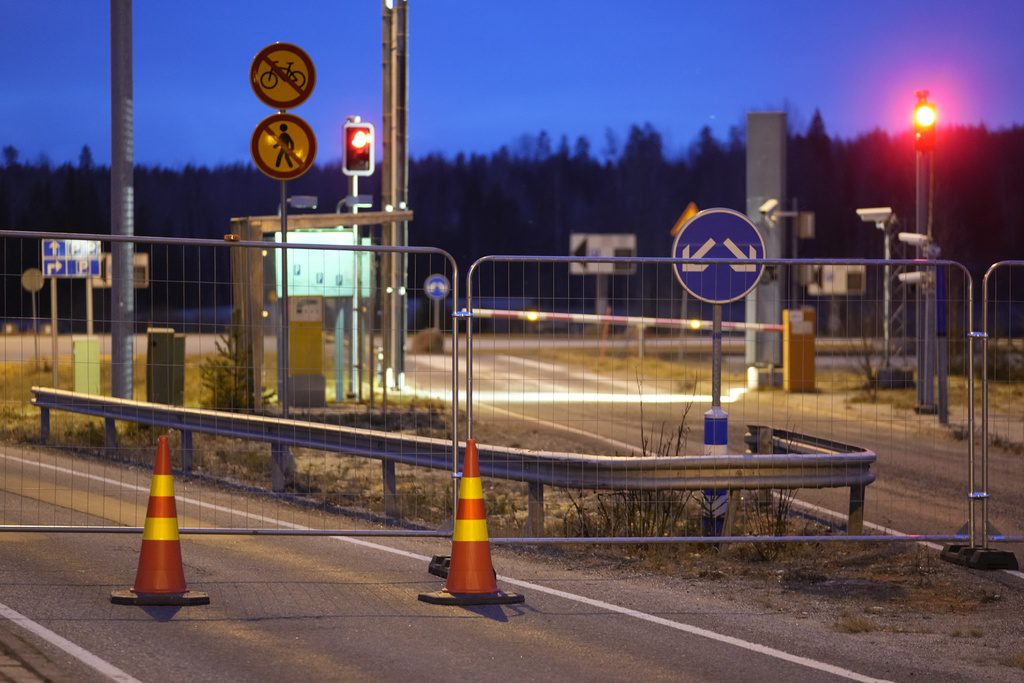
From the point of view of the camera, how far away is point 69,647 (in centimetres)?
683

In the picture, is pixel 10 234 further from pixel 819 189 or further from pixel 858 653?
pixel 819 189

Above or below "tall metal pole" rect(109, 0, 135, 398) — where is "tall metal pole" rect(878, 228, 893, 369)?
below

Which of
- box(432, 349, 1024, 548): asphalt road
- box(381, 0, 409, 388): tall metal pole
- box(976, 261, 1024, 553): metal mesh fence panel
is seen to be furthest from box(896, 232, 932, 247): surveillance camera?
box(381, 0, 409, 388): tall metal pole

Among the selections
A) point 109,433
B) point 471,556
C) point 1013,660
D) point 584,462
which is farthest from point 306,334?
point 1013,660

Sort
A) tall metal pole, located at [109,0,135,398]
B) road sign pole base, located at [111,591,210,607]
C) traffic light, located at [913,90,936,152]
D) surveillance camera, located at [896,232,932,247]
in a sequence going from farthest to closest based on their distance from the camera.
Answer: traffic light, located at [913,90,936,152]
surveillance camera, located at [896,232,932,247]
tall metal pole, located at [109,0,135,398]
road sign pole base, located at [111,591,210,607]

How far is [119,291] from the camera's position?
15.5 m

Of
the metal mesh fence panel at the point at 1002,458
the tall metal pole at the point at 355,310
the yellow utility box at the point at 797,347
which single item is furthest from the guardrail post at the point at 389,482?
the yellow utility box at the point at 797,347

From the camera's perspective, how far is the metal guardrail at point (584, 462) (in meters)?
9.70

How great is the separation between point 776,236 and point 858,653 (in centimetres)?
2383

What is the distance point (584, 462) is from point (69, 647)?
3980 mm

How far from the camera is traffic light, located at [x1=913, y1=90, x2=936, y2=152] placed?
2172 centimetres

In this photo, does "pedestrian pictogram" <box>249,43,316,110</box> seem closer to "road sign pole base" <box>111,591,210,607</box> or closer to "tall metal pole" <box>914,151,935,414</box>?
"road sign pole base" <box>111,591,210,607</box>

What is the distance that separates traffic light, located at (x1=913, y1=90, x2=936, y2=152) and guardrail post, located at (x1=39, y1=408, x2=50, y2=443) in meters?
14.6

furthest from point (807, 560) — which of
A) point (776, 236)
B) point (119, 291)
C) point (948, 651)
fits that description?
point (776, 236)
